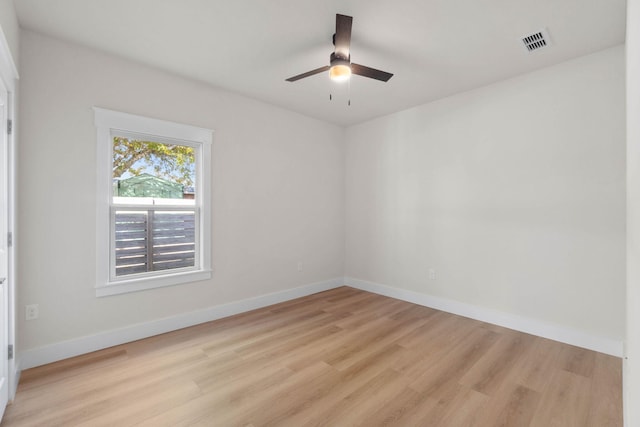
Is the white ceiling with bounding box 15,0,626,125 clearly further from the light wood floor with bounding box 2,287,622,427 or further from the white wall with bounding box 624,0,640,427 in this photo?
the light wood floor with bounding box 2,287,622,427

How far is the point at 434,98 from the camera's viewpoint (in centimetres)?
381

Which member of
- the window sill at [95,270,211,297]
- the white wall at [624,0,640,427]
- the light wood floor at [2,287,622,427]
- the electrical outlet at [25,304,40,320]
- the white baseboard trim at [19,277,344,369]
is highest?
the white wall at [624,0,640,427]

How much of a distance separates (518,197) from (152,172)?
3.90 m

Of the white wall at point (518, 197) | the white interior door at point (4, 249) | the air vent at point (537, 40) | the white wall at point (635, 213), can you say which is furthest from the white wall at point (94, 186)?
the white wall at point (635, 213)

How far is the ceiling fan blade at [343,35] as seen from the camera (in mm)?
2119

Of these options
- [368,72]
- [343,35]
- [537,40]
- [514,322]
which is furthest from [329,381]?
[537,40]

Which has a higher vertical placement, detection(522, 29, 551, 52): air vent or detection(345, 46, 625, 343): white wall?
detection(522, 29, 551, 52): air vent

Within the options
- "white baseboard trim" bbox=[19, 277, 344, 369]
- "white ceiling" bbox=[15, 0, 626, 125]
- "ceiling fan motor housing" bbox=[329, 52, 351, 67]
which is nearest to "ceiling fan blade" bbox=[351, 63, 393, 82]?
"ceiling fan motor housing" bbox=[329, 52, 351, 67]

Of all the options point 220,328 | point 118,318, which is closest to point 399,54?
point 220,328

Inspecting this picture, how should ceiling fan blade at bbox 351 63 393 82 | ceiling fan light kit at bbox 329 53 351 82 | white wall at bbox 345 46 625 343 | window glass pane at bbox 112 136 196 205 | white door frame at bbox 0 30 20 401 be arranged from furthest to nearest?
window glass pane at bbox 112 136 196 205, white wall at bbox 345 46 625 343, ceiling fan blade at bbox 351 63 393 82, ceiling fan light kit at bbox 329 53 351 82, white door frame at bbox 0 30 20 401

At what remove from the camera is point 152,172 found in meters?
3.16

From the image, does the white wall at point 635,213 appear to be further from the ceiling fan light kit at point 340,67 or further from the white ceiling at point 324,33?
the ceiling fan light kit at point 340,67

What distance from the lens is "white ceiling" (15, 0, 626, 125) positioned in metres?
2.15

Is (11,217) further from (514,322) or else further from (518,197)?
(514,322)
